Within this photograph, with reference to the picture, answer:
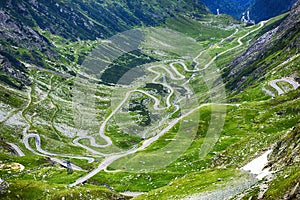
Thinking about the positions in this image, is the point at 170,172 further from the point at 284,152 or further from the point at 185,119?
the point at 185,119

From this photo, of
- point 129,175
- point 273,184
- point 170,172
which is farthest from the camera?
point 129,175

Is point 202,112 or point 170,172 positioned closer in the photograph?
point 170,172

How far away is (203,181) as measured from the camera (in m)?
76.4

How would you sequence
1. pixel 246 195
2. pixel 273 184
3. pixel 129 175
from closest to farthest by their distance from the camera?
pixel 273 184, pixel 246 195, pixel 129 175

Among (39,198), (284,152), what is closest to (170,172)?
(39,198)

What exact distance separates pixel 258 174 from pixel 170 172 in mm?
52240

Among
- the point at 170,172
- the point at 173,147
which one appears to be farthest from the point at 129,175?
the point at 173,147

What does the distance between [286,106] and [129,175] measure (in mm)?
72308

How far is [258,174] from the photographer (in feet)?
214

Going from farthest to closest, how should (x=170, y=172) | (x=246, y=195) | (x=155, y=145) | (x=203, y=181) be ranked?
1. (x=155, y=145)
2. (x=170, y=172)
3. (x=203, y=181)
4. (x=246, y=195)

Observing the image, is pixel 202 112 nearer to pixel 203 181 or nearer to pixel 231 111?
pixel 231 111

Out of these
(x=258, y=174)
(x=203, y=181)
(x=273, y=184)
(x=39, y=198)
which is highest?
(x=39, y=198)

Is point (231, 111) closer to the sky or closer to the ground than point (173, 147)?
closer to the sky

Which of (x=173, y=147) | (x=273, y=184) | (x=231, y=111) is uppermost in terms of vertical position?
(x=231, y=111)
